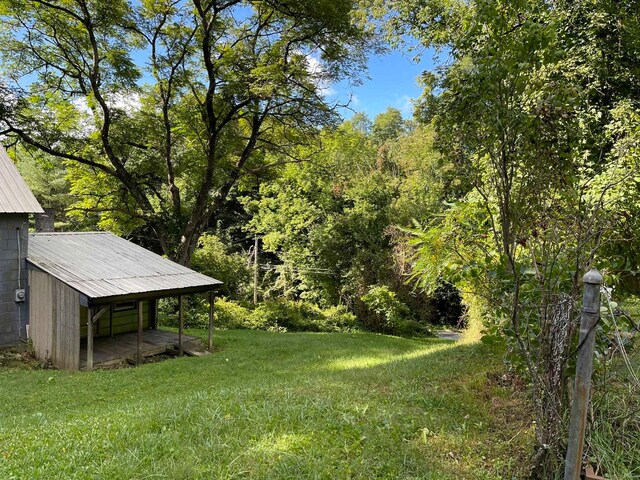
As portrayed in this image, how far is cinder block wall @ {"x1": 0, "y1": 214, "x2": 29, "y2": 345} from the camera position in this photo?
9.71 metres

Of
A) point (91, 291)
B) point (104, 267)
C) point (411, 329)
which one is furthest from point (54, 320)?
point (411, 329)

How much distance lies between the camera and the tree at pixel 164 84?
13.8m

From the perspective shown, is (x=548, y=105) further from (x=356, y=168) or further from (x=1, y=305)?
(x=356, y=168)

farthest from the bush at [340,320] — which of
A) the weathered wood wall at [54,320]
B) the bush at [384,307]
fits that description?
the weathered wood wall at [54,320]

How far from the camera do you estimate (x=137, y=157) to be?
17000 mm

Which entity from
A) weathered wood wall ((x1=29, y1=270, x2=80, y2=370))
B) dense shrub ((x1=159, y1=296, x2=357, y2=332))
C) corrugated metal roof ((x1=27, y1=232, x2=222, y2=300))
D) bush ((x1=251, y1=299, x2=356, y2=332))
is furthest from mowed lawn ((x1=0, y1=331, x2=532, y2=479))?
bush ((x1=251, y1=299, x2=356, y2=332))

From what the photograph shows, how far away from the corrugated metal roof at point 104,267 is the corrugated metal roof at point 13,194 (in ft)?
3.71

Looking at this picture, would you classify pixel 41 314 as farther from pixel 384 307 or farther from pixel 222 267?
pixel 384 307

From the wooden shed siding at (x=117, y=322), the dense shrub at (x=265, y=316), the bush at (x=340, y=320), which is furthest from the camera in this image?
the bush at (x=340, y=320)

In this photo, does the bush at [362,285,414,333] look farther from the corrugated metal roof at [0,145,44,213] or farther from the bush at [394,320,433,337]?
the corrugated metal roof at [0,145,44,213]

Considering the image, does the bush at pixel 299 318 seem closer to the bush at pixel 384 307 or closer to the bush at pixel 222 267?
the bush at pixel 384 307

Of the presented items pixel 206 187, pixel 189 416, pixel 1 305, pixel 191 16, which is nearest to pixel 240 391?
pixel 189 416

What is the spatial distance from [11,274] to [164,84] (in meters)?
8.79

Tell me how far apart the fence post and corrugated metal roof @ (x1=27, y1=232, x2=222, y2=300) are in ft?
28.2
